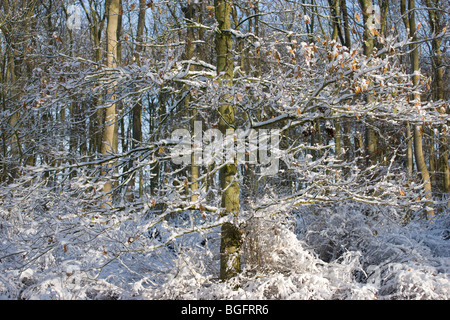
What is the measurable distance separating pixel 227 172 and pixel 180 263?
1301 millimetres

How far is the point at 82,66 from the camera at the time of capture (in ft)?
16.1

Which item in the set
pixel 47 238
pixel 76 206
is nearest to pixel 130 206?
pixel 76 206

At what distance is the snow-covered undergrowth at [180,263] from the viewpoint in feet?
13.0

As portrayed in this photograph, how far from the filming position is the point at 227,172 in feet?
16.1

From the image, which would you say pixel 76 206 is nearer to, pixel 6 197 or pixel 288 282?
pixel 6 197

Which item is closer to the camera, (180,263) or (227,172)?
(180,263)

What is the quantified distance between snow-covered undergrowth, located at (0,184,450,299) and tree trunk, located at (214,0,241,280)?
166 mm

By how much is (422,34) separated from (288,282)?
11.3 metres

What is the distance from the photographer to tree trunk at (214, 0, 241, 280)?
4.63 m

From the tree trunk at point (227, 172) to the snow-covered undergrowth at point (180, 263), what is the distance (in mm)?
166

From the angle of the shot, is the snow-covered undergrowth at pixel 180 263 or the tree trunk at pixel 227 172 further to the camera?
the tree trunk at pixel 227 172

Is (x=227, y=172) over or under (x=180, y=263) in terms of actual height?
over

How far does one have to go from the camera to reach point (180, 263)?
4.20 m

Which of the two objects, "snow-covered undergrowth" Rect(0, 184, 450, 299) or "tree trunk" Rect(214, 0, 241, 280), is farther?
"tree trunk" Rect(214, 0, 241, 280)
